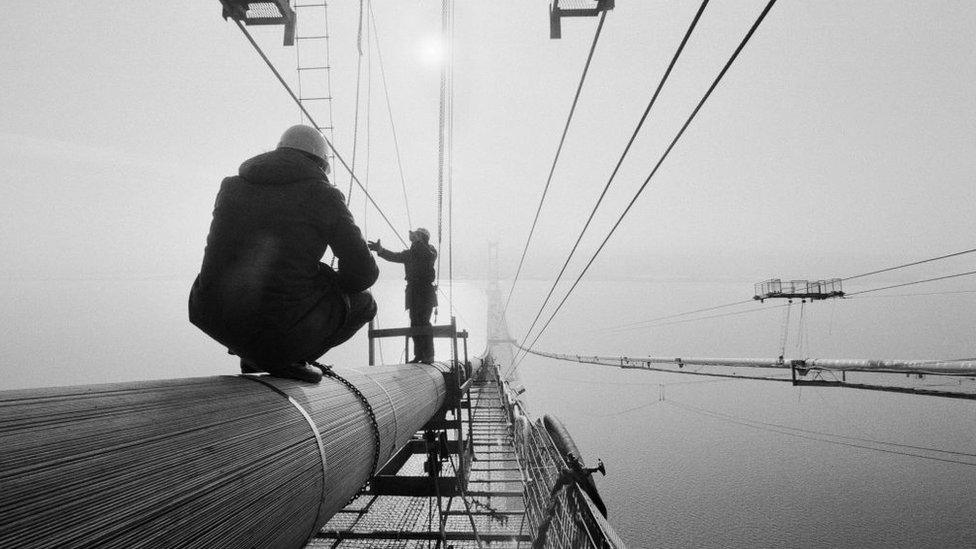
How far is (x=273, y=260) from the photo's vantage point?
1662 mm

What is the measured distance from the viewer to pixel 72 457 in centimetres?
73

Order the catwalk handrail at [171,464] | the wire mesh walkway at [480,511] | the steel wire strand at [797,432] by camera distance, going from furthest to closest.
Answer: the steel wire strand at [797,432]
the wire mesh walkway at [480,511]
the catwalk handrail at [171,464]

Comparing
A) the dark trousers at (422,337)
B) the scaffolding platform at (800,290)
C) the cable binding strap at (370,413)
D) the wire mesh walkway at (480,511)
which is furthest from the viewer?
the scaffolding platform at (800,290)

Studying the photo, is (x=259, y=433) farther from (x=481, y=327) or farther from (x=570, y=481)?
(x=481, y=327)

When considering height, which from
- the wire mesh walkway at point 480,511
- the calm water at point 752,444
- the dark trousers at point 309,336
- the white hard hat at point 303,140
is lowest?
the calm water at point 752,444

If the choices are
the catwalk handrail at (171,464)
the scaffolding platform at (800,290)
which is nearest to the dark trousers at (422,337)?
the catwalk handrail at (171,464)

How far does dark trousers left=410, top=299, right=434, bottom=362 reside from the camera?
16.9ft

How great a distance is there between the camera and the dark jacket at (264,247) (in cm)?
163

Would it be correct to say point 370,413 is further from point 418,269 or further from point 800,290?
point 800,290

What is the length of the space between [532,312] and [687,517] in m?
117

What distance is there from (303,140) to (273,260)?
79 centimetres

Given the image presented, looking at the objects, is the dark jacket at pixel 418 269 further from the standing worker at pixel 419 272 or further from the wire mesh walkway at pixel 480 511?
the wire mesh walkway at pixel 480 511

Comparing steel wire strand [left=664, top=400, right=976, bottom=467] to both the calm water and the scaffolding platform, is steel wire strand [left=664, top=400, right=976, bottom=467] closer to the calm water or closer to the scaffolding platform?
the calm water

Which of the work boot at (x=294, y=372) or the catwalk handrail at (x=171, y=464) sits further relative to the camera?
the work boot at (x=294, y=372)
